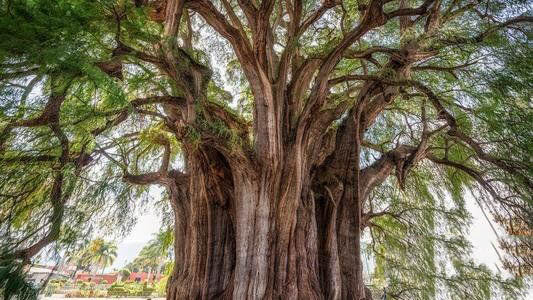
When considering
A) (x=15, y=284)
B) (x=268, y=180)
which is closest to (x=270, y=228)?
(x=268, y=180)

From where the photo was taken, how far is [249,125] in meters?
4.56

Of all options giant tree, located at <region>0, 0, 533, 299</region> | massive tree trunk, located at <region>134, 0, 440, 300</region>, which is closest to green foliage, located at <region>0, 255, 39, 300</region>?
giant tree, located at <region>0, 0, 533, 299</region>

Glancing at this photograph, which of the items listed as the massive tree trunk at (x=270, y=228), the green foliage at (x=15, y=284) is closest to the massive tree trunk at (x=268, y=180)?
the massive tree trunk at (x=270, y=228)

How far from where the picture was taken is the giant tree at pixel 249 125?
2318mm

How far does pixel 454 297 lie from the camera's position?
16.5 feet

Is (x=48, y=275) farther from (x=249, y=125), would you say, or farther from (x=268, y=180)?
(x=249, y=125)

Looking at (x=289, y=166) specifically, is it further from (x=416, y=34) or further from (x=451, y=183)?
(x=451, y=183)

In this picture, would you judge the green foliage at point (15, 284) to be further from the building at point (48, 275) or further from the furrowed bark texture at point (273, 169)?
the furrowed bark texture at point (273, 169)

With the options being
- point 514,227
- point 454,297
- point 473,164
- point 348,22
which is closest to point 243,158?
point 348,22

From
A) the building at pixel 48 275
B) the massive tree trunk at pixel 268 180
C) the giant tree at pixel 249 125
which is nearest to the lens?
the building at pixel 48 275

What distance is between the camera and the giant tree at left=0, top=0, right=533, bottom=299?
2318mm

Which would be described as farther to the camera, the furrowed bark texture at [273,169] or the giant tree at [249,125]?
A: the furrowed bark texture at [273,169]

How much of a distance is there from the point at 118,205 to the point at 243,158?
2.07 meters

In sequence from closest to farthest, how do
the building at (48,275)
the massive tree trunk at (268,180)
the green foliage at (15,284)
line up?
the green foliage at (15,284) → the building at (48,275) → the massive tree trunk at (268,180)
